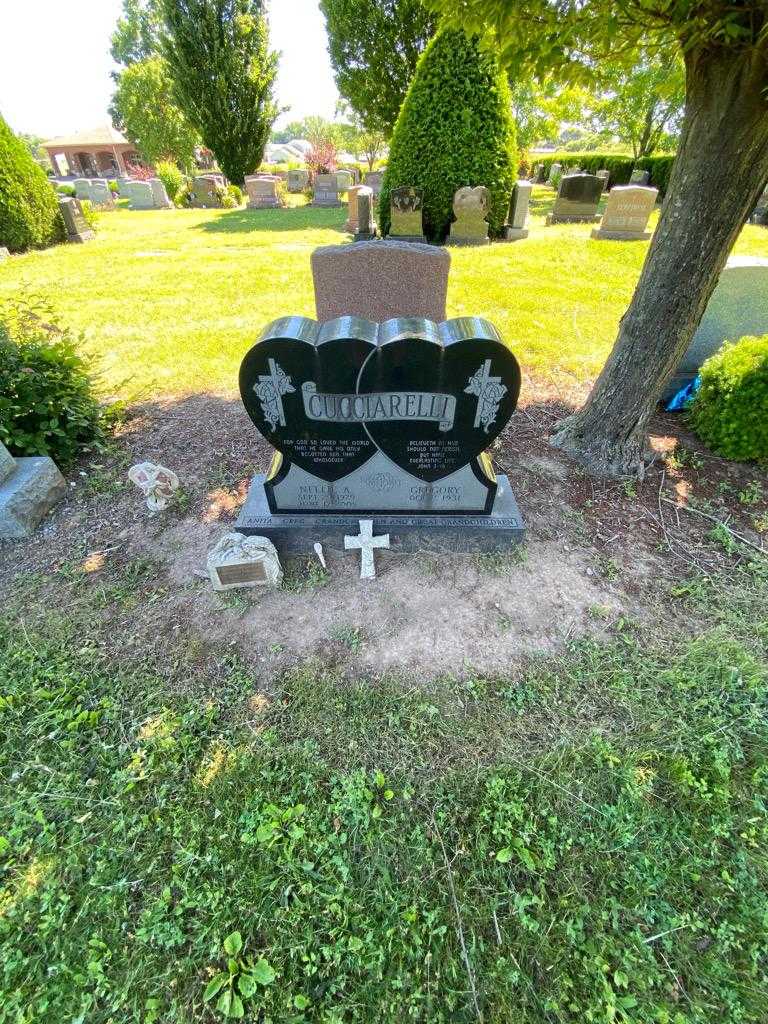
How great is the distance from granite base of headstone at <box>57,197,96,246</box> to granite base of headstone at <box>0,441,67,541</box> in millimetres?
12141

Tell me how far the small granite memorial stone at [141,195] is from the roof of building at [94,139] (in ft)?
131

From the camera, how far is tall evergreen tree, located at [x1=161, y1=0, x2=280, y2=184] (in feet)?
59.0

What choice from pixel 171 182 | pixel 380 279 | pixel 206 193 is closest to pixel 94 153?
pixel 171 182

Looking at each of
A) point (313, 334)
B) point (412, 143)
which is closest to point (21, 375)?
point (313, 334)

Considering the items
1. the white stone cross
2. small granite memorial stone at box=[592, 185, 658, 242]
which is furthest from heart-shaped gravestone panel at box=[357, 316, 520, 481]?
small granite memorial stone at box=[592, 185, 658, 242]

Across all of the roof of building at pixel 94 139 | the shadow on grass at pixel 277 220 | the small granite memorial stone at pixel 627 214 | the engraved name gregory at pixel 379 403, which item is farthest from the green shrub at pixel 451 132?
the roof of building at pixel 94 139

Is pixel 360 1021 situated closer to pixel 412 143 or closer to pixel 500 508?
pixel 500 508

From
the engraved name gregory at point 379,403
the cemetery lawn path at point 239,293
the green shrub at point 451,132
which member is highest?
the green shrub at point 451,132

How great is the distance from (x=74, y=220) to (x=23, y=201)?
4.74ft

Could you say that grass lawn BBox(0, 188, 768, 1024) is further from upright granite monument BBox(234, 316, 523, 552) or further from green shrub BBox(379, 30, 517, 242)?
green shrub BBox(379, 30, 517, 242)

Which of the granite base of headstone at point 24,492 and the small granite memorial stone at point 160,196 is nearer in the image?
the granite base of headstone at point 24,492

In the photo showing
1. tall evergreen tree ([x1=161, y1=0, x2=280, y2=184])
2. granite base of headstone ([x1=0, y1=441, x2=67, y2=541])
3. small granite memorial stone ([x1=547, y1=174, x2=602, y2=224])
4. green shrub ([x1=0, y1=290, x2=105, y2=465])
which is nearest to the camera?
granite base of headstone ([x1=0, y1=441, x2=67, y2=541])

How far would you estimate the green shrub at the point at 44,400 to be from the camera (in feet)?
11.9

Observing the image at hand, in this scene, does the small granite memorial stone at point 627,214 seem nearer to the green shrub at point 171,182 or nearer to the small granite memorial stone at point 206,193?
the small granite memorial stone at point 206,193
